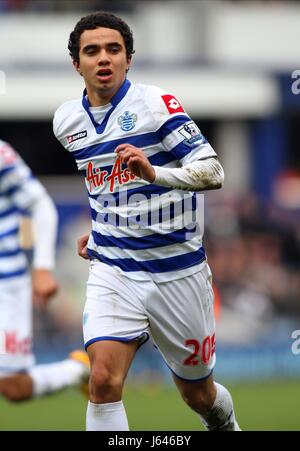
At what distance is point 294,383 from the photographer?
1485cm

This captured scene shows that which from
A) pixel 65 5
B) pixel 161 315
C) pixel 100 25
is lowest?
pixel 65 5

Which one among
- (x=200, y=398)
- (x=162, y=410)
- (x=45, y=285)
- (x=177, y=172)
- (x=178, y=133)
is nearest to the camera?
(x=177, y=172)

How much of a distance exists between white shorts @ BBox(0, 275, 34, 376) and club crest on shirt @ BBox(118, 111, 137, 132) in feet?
9.13

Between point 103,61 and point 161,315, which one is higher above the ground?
point 103,61

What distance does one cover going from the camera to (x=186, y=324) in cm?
695

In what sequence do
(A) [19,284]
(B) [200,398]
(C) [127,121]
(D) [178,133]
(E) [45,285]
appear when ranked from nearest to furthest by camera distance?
(D) [178,133]
(C) [127,121]
(B) [200,398]
(E) [45,285]
(A) [19,284]

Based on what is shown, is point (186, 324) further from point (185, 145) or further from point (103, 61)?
point (103, 61)

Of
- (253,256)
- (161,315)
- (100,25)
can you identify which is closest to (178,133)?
(100,25)

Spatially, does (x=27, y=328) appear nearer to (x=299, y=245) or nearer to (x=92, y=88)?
(x=92, y=88)

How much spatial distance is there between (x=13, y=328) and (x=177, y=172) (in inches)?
123

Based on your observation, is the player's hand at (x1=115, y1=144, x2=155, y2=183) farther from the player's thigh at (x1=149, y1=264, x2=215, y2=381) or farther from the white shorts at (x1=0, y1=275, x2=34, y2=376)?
the white shorts at (x1=0, y1=275, x2=34, y2=376)

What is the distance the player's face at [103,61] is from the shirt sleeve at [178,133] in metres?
0.26

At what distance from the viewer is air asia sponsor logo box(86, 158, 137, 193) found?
22.1 ft
